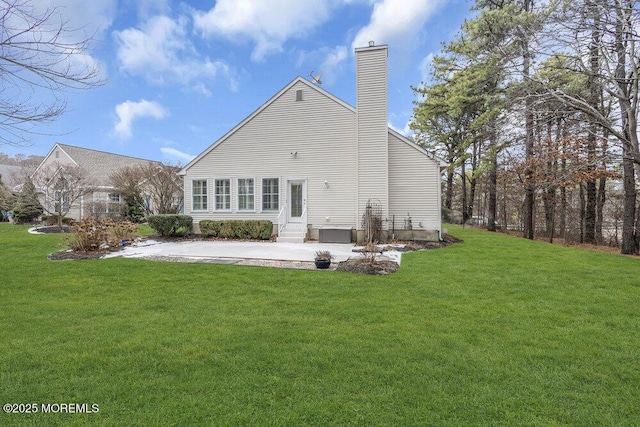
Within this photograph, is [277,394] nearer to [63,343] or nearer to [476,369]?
[476,369]

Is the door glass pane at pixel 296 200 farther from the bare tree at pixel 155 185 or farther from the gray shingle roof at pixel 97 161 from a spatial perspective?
the gray shingle roof at pixel 97 161

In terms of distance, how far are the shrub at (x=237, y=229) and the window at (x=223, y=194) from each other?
2.84 feet

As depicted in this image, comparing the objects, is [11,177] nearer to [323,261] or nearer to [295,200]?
[295,200]

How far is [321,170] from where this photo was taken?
13.2 metres

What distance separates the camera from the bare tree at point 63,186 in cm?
1811

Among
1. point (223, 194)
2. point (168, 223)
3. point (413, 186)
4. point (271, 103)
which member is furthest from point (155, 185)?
point (413, 186)

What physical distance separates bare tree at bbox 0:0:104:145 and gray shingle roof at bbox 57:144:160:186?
21081 mm

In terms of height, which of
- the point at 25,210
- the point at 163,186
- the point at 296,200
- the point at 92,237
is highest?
the point at 163,186

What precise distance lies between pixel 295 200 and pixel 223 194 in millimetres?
3427

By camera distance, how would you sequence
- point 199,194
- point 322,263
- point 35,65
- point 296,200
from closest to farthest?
point 35,65
point 322,263
point 296,200
point 199,194

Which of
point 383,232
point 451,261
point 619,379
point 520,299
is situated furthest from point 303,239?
point 619,379

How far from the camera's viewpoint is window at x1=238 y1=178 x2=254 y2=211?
46.2ft

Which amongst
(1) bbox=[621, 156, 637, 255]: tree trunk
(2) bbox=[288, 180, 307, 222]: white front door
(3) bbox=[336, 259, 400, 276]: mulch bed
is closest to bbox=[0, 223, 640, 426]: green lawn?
(3) bbox=[336, 259, 400, 276]: mulch bed

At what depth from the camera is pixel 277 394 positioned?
2.55 metres
